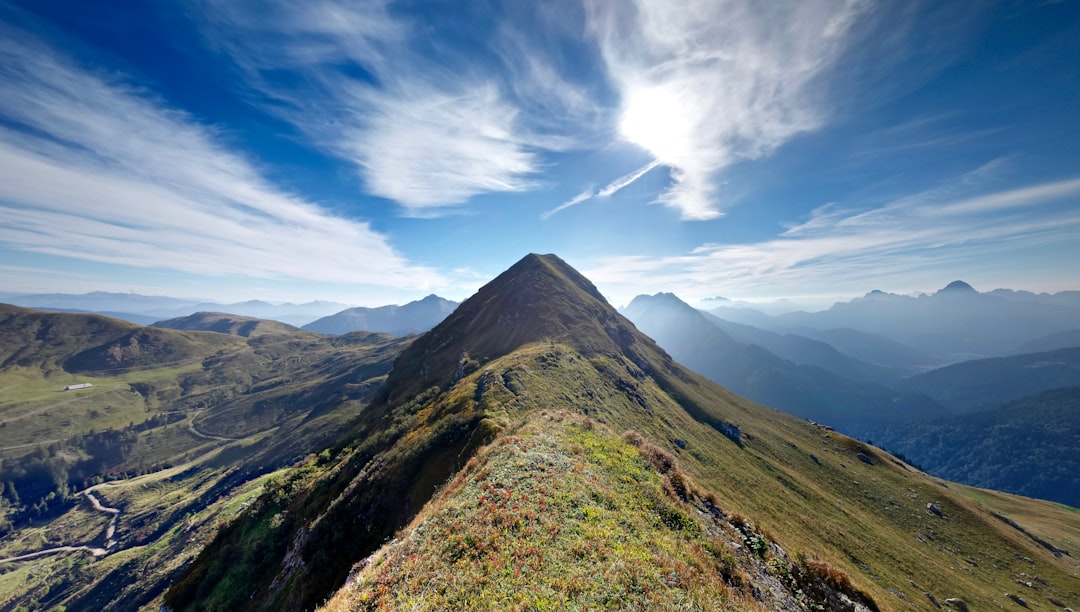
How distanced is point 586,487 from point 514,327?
Answer: 91118 millimetres

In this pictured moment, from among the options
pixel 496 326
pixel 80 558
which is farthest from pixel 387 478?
pixel 80 558

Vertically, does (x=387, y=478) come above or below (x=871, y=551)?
above

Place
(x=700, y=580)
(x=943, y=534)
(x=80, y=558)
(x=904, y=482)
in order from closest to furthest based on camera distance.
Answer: (x=700, y=580)
(x=943, y=534)
(x=904, y=482)
(x=80, y=558)

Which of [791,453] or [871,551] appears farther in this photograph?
[791,453]

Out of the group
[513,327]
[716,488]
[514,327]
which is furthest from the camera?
[513,327]

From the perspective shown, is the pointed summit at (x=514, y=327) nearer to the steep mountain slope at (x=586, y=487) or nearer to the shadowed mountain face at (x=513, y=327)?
the shadowed mountain face at (x=513, y=327)

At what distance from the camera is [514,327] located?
363 ft

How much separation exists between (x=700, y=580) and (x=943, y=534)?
364 feet

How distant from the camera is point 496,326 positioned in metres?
114

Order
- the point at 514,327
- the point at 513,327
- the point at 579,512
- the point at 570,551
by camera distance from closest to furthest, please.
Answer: the point at 570,551
the point at 579,512
the point at 514,327
the point at 513,327

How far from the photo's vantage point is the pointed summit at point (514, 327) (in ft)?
318

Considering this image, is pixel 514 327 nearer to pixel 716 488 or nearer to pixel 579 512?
pixel 716 488

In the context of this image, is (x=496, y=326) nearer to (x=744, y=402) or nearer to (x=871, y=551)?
(x=871, y=551)

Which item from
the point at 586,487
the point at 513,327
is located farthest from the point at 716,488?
the point at 513,327
